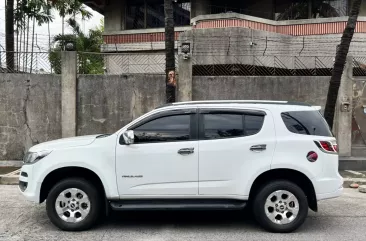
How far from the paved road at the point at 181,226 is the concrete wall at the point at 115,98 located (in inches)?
181

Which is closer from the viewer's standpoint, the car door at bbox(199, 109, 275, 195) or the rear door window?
the car door at bbox(199, 109, 275, 195)

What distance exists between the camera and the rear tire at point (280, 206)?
565 cm

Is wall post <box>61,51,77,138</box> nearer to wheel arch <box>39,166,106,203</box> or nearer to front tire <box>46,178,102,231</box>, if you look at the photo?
wheel arch <box>39,166,106,203</box>

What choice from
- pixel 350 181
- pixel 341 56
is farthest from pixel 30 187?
pixel 341 56

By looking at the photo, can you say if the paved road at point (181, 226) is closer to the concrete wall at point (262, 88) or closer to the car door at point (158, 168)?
the car door at point (158, 168)

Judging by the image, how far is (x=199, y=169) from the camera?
18.5 ft

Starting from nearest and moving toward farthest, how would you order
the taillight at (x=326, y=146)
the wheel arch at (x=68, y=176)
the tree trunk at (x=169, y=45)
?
the taillight at (x=326, y=146) → the wheel arch at (x=68, y=176) → the tree trunk at (x=169, y=45)

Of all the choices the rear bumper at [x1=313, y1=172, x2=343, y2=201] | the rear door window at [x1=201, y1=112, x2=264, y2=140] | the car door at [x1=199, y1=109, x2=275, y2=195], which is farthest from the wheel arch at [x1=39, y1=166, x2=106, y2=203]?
the rear bumper at [x1=313, y1=172, x2=343, y2=201]

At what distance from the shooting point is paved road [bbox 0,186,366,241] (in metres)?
5.57

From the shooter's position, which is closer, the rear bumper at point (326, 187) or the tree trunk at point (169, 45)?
the rear bumper at point (326, 187)

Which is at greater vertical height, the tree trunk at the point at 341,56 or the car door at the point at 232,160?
the tree trunk at the point at 341,56

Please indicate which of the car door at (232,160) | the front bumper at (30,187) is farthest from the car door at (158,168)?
the front bumper at (30,187)

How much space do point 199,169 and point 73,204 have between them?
Answer: 1.80 m

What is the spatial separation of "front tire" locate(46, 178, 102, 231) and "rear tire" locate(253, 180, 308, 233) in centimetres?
222
